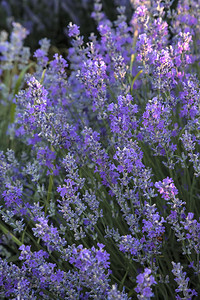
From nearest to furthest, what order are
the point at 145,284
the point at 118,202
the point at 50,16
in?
the point at 145,284
the point at 118,202
the point at 50,16

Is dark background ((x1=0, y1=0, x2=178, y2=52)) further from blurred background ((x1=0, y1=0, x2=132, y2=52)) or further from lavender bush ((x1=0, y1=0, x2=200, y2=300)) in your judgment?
lavender bush ((x1=0, y1=0, x2=200, y2=300))

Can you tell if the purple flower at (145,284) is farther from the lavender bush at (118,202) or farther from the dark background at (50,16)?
the dark background at (50,16)

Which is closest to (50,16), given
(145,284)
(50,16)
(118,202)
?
(50,16)

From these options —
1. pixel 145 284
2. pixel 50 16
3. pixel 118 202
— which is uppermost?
pixel 50 16

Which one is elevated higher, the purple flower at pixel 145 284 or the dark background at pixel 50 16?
the dark background at pixel 50 16

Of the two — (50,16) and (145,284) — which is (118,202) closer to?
(145,284)

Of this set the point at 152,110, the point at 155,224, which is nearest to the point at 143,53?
the point at 152,110

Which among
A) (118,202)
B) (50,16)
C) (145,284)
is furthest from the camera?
(50,16)

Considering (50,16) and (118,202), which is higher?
(50,16)

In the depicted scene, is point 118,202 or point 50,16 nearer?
point 118,202

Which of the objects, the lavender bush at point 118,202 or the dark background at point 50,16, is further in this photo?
the dark background at point 50,16

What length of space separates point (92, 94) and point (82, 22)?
439 cm

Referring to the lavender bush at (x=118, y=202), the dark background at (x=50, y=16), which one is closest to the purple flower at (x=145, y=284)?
the lavender bush at (x=118, y=202)

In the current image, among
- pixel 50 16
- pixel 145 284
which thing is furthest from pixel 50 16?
pixel 145 284
